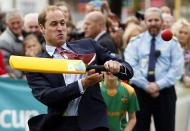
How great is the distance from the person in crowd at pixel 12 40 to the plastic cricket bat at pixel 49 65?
492 cm

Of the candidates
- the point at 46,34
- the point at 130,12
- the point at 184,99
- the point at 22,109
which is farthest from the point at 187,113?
the point at 130,12

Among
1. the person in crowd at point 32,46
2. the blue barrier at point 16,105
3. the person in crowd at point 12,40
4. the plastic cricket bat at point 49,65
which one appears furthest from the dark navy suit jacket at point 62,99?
the person in crowd at point 32,46

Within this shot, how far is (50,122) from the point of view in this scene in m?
5.81

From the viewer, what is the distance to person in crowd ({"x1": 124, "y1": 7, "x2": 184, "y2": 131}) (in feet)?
30.4

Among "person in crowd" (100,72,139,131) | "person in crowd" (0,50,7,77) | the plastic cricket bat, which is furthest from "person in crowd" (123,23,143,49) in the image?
the plastic cricket bat

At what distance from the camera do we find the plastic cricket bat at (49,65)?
5207 mm

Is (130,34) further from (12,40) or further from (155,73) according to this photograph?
(155,73)

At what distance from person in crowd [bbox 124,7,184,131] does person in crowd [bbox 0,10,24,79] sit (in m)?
1.77

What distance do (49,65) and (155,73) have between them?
4170mm

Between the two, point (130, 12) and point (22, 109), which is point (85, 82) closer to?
point (22, 109)

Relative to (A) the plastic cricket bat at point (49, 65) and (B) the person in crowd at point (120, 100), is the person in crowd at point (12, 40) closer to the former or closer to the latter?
(B) the person in crowd at point (120, 100)

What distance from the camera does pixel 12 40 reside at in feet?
35.2

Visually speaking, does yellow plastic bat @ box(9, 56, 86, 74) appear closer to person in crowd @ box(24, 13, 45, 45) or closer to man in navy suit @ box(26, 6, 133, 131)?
man in navy suit @ box(26, 6, 133, 131)

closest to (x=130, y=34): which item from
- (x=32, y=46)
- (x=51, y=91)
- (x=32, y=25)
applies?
(x=32, y=46)
